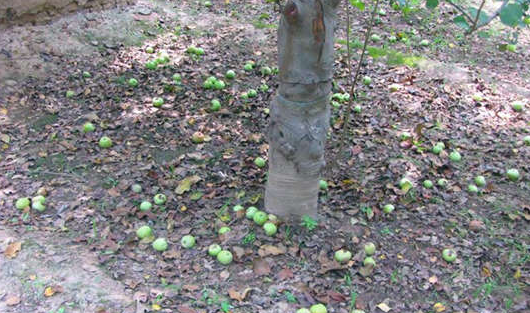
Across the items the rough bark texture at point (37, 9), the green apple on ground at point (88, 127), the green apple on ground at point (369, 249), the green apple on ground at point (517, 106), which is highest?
the rough bark texture at point (37, 9)

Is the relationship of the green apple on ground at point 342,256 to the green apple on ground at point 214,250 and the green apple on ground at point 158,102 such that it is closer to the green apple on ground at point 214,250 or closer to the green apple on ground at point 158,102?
the green apple on ground at point 214,250

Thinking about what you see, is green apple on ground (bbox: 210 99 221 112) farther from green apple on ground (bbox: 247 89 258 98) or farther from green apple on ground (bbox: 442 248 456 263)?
green apple on ground (bbox: 442 248 456 263)

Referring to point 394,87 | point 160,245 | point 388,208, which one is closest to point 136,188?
point 160,245

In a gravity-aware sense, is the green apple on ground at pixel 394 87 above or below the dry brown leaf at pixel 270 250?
above

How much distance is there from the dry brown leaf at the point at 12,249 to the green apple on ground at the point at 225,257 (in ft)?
5.00

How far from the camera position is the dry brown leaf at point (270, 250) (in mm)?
3639

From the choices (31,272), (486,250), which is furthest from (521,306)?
(31,272)

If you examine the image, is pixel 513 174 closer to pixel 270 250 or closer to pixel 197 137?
pixel 270 250

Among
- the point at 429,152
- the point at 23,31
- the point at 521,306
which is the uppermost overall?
the point at 23,31

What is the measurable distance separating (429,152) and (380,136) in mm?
538

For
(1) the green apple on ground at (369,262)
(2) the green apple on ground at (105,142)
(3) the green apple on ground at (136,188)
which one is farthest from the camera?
(2) the green apple on ground at (105,142)

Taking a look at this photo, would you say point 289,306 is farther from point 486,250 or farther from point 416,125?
point 416,125

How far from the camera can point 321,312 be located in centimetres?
315

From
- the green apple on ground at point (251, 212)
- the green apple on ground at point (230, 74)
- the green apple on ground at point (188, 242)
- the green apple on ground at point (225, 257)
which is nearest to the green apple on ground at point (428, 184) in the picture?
the green apple on ground at point (251, 212)
